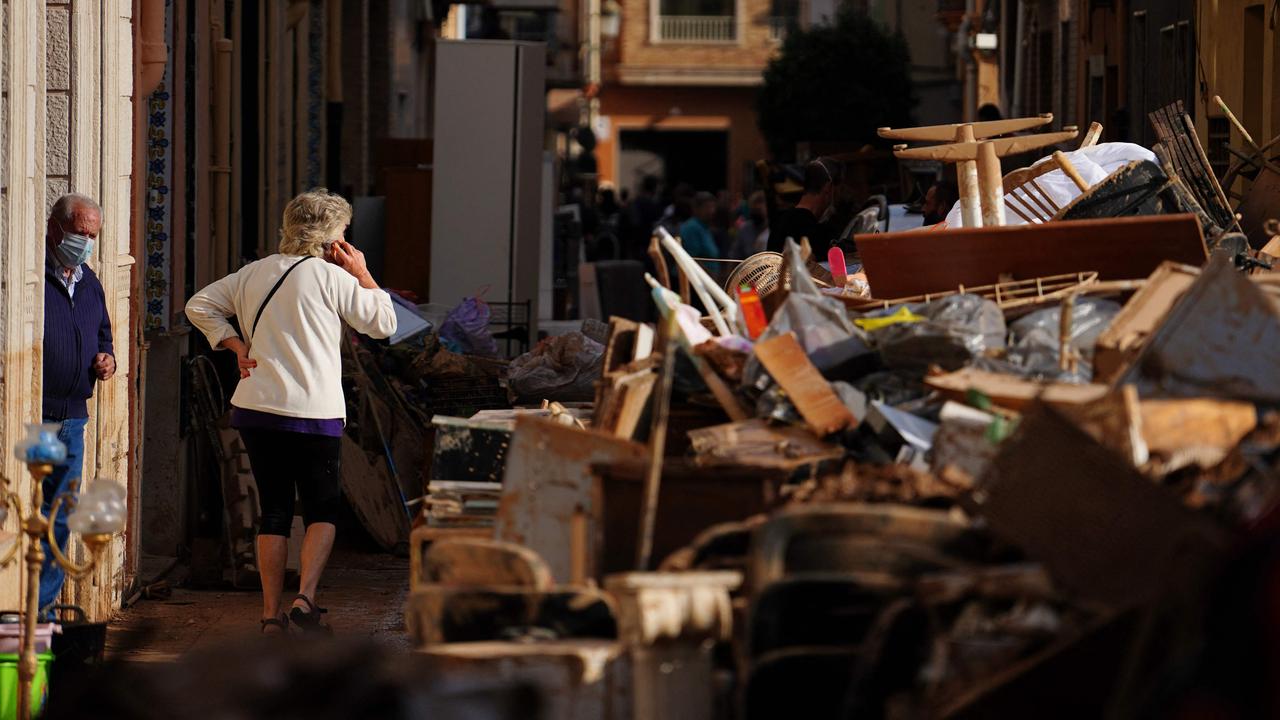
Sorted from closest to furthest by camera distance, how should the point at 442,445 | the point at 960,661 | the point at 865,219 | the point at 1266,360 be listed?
the point at 960,661 < the point at 1266,360 < the point at 442,445 < the point at 865,219

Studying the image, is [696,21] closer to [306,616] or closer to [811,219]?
[811,219]

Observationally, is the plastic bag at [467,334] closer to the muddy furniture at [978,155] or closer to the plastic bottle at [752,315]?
the muddy furniture at [978,155]

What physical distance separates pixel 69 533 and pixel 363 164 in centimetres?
1243

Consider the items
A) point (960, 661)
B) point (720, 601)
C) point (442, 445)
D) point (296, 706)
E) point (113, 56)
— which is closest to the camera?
point (296, 706)

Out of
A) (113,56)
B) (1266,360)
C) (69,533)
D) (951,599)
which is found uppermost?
(113,56)

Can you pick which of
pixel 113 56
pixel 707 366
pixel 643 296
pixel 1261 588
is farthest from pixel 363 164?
pixel 1261 588

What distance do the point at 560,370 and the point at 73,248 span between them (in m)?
2.77

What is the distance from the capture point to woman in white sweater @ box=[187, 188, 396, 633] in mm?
7391

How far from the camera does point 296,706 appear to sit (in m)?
3.18

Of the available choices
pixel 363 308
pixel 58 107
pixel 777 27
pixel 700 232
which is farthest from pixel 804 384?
pixel 777 27

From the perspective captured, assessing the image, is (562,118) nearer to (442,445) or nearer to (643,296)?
(643,296)

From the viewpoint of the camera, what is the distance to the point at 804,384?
534 centimetres

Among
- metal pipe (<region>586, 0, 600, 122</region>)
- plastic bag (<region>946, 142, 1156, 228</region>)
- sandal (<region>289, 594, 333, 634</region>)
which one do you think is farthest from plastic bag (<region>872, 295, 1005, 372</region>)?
metal pipe (<region>586, 0, 600, 122</region>)

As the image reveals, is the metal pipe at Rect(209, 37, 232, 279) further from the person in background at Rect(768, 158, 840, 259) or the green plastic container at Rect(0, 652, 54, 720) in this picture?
the green plastic container at Rect(0, 652, 54, 720)
